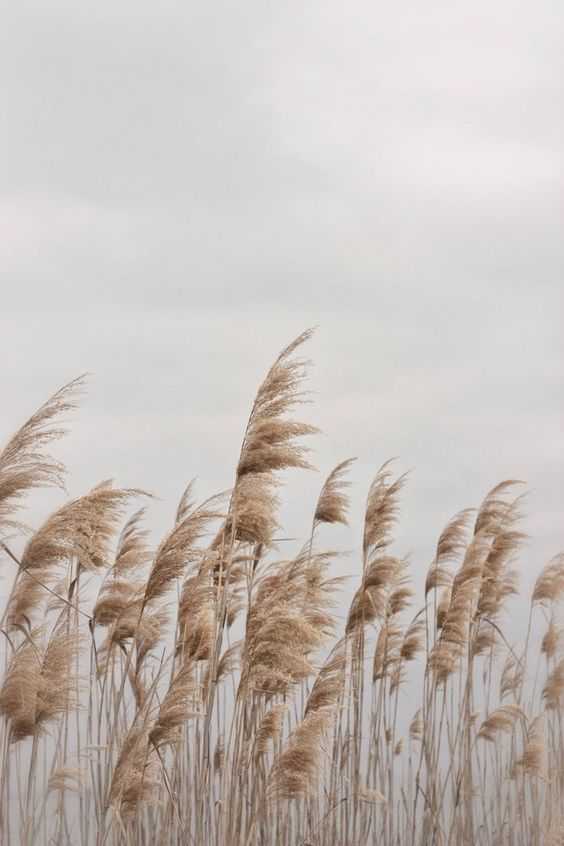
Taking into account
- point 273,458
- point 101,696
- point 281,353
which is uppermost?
point 281,353

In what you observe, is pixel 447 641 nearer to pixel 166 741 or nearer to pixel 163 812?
pixel 163 812

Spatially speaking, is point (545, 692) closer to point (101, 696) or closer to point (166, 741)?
point (101, 696)

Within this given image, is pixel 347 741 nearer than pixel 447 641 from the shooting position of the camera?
Yes

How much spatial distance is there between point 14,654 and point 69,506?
0.78 meters

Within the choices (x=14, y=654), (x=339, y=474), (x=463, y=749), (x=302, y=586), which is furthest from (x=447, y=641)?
(x=14, y=654)

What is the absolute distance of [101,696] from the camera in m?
6.36

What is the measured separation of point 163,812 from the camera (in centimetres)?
598

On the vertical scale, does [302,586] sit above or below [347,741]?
above

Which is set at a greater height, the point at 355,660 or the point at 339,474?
the point at 339,474

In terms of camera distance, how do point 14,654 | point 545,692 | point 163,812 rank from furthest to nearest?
point 545,692, point 163,812, point 14,654

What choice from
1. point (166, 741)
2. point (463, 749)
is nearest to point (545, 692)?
point (463, 749)

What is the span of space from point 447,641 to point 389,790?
101 centimetres

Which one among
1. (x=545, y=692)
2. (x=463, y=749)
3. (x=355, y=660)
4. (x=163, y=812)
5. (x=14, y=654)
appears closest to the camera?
(x=14, y=654)

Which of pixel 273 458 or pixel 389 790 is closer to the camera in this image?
pixel 273 458
